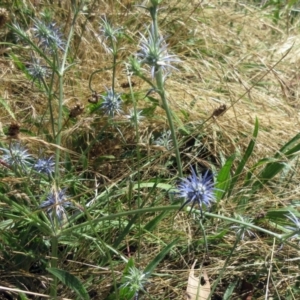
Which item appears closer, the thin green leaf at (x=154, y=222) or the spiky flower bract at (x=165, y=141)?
the thin green leaf at (x=154, y=222)

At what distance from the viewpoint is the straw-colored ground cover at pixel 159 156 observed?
139 centimetres

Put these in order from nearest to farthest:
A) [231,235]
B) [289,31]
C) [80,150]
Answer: [231,235]
[80,150]
[289,31]

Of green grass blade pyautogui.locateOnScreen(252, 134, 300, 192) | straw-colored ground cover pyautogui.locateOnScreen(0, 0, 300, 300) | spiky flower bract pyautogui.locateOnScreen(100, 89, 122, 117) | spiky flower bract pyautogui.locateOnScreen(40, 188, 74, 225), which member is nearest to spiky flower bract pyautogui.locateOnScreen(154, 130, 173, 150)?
straw-colored ground cover pyautogui.locateOnScreen(0, 0, 300, 300)

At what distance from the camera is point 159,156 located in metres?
1.59

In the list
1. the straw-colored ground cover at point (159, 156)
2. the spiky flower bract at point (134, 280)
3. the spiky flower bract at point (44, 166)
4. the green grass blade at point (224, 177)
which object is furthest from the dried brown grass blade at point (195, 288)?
the spiky flower bract at point (44, 166)

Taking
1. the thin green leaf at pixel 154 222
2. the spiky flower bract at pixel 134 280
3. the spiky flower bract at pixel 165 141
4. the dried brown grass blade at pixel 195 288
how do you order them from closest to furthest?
1. the spiky flower bract at pixel 134 280
2. the dried brown grass blade at pixel 195 288
3. the thin green leaf at pixel 154 222
4. the spiky flower bract at pixel 165 141

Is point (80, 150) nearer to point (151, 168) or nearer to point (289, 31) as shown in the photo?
point (151, 168)

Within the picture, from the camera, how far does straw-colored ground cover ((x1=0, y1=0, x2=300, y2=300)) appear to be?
1.39 m

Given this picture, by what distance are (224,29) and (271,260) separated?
1.21 meters

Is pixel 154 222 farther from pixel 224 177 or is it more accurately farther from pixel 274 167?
pixel 274 167

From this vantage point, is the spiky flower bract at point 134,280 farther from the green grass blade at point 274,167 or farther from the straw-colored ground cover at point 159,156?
the green grass blade at point 274,167

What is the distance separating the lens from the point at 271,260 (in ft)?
4.55

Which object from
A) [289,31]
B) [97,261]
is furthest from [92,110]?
[289,31]

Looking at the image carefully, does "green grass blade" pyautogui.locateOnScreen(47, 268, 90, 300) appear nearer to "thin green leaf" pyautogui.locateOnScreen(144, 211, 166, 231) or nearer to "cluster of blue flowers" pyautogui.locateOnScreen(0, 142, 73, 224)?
"cluster of blue flowers" pyautogui.locateOnScreen(0, 142, 73, 224)
